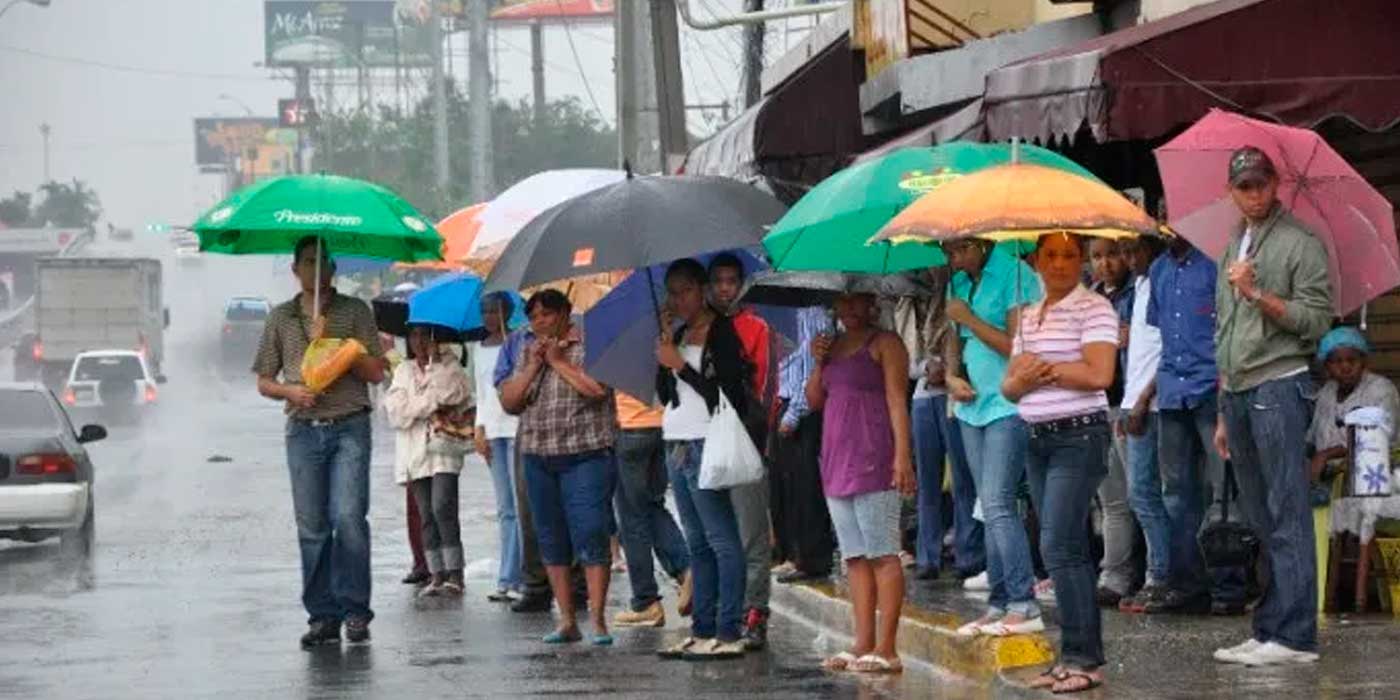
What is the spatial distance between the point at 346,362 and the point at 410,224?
855 mm

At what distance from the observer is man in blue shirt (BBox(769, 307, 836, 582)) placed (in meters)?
16.8

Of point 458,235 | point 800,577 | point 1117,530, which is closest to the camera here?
point 1117,530

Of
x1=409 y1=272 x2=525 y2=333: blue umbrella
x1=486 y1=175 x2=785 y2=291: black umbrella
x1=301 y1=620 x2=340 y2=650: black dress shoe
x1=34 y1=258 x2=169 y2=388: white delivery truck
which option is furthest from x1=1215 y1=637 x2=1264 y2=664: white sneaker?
x1=34 y1=258 x2=169 y2=388: white delivery truck

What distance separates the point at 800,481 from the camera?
17.1m

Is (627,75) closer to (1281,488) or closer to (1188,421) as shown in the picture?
(1188,421)

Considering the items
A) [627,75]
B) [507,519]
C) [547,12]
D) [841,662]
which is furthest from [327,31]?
[841,662]

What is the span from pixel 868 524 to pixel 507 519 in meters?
5.15

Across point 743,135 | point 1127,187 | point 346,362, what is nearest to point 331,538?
point 346,362

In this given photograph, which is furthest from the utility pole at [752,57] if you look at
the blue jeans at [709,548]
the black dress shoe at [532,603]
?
the blue jeans at [709,548]

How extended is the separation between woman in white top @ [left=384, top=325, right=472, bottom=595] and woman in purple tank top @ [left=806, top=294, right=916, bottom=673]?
542 centimetres

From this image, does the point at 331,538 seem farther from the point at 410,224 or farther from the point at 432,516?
the point at 432,516

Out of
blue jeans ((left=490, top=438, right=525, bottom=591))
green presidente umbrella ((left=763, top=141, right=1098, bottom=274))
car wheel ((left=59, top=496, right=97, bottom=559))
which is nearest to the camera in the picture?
green presidente umbrella ((left=763, top=141, right=1098, bottom=274))

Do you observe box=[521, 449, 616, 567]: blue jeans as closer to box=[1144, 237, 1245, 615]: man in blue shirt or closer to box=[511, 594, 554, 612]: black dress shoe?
box=[511, 594, 554, 612]: black dress shoe

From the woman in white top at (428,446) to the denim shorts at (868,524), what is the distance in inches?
218
